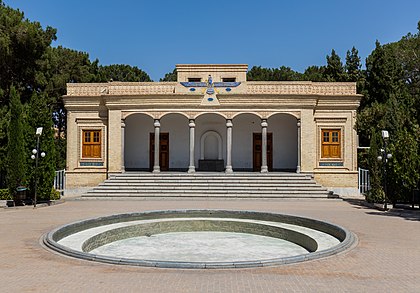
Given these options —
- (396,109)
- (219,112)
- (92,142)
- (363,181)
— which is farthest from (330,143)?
(92,142)

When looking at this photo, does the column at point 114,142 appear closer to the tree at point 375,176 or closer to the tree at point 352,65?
the tree at point 375,176

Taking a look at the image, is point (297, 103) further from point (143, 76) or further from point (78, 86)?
point (143, 76)

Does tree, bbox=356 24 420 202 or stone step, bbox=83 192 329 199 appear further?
stone step, bbox=83 192 329 199

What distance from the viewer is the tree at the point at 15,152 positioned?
18.6 metres

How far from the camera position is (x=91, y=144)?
25312 millimetres

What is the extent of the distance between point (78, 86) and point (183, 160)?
8.36 m

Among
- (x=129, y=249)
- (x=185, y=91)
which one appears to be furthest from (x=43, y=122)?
(x=129, y=249)

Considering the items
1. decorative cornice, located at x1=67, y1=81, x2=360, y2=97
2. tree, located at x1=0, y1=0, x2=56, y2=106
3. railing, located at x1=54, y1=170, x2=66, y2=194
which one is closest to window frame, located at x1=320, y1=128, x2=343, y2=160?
decorative cornice, located at x1=67, y1=81, x2=360, y2=97

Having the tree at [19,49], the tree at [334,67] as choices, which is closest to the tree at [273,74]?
the tree at [334,67]

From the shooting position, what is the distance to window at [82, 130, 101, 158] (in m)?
25.2

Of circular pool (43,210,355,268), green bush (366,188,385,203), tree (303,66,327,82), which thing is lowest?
circular pool (43,210,355,268)

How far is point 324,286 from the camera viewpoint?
21.3 feet

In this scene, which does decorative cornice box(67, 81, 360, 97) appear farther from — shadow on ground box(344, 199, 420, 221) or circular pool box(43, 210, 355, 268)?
circular pool box(43, 210, 355, 268)

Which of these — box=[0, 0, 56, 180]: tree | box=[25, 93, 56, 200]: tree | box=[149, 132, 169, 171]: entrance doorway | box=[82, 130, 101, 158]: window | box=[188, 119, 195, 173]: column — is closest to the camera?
box=[25, 93, 56, 200]: tree
